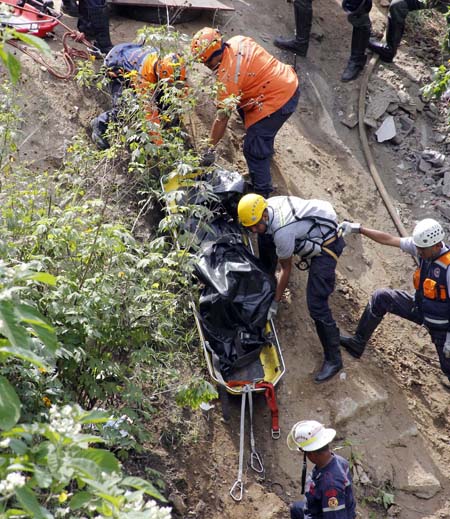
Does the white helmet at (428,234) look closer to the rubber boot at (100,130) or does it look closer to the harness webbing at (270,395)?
the harness webbing at (270,395)

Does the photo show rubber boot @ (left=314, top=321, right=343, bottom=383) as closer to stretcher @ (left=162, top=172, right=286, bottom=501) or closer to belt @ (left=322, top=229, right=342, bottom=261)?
stretcher @ (left=162, top=172, right=286, bottom=501)

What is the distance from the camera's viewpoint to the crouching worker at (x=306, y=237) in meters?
6.21

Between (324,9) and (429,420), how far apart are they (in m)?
5.73

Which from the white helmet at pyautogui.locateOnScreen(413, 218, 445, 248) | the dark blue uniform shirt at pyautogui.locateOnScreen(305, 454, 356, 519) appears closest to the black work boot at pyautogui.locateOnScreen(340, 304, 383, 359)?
the white helmet at pyautogui.locateOnScreen(413, 218, 445, 248)

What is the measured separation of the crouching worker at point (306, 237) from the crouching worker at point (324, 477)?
1.62 meters

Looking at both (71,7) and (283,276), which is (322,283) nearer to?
(283,276)

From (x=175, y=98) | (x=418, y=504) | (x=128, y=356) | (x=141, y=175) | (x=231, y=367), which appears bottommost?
(x=418, y=504)

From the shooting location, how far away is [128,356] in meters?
5.05

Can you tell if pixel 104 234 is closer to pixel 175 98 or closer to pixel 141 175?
pixel 141 175

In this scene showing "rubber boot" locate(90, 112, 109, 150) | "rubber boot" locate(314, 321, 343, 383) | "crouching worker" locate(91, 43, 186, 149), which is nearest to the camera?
"crouching worker" locate(91, 43, 186, 149)

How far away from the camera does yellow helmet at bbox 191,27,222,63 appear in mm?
6320

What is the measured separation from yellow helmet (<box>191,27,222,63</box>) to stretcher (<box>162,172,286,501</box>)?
3.28 ft

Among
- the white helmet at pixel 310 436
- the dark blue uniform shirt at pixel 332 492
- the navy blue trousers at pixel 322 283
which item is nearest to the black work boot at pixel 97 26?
the navy blue trousers at pixel 322 283

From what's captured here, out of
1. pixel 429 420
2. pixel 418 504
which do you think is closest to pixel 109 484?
pixel 418 504
